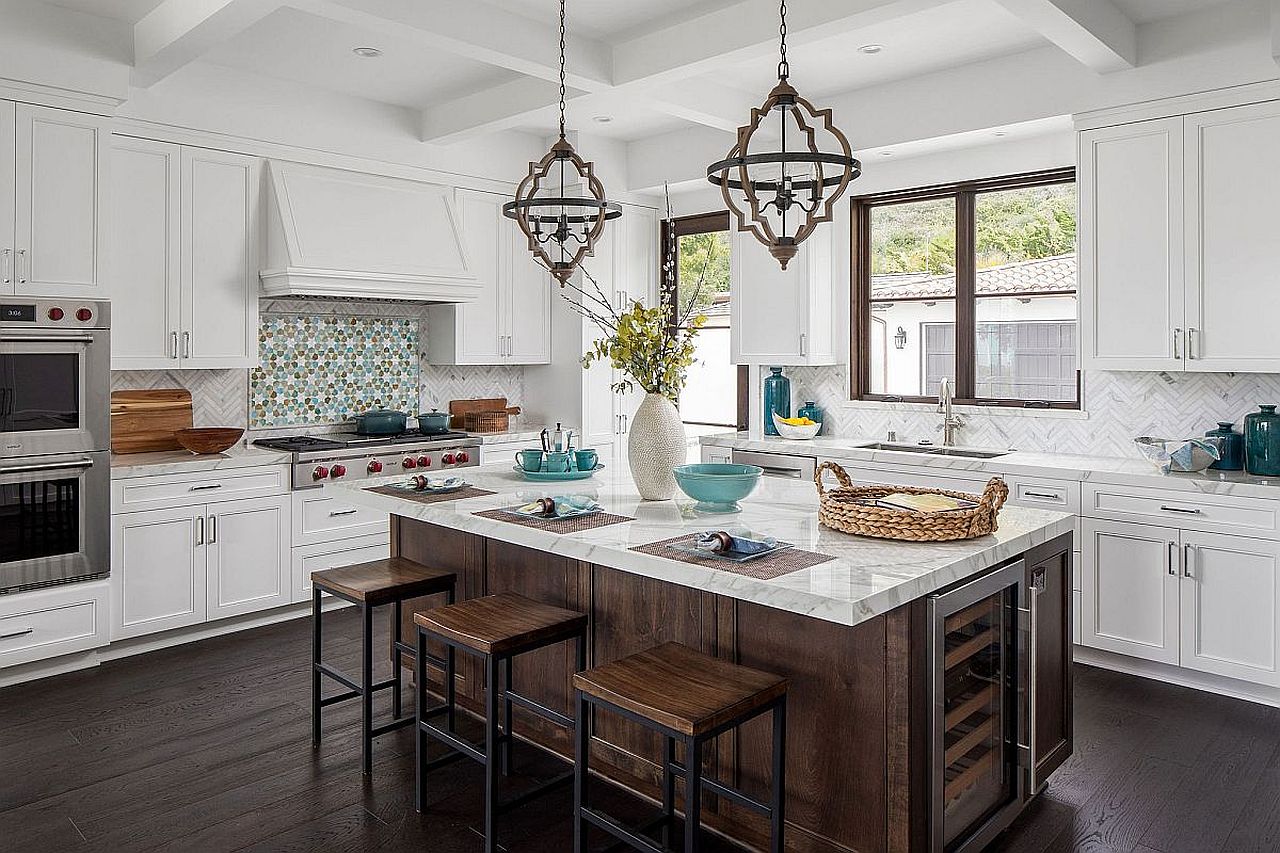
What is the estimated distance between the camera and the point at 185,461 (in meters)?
4.57

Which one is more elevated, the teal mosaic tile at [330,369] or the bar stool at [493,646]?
the teal mosaic tile at [330,369]

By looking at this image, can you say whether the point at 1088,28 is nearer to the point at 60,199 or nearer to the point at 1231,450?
the point at 1231,450

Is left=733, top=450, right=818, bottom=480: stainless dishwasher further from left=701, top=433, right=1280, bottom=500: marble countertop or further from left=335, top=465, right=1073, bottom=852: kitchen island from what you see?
left=335, top=465, right=1073, bottom=852: kitchen island

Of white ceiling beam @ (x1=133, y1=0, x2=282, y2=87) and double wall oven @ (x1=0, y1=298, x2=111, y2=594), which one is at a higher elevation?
white ceiling beam @ (x1=133, y1=0, x2=282, y2=87)

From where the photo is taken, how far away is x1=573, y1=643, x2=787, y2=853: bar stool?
2.20 meters

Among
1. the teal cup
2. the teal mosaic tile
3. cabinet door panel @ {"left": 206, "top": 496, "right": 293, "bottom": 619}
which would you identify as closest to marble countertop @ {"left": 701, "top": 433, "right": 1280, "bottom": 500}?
the teal cup

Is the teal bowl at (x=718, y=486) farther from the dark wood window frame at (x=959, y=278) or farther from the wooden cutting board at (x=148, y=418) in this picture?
the wooden cutting board at (x=148, y=418)

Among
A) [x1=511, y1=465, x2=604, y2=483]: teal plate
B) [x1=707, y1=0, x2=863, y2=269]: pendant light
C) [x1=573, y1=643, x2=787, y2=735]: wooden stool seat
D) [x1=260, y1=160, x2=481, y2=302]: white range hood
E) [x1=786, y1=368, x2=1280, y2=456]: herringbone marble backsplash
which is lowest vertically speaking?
[x1=573, y1=643, x2=787, y2=735]: wooden stool seat

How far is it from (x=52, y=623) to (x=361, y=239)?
2.50 meters

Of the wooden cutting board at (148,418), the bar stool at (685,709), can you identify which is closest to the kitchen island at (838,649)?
the bar stool at (685,709)

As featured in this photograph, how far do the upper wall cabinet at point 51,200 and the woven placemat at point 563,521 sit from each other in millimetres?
2450

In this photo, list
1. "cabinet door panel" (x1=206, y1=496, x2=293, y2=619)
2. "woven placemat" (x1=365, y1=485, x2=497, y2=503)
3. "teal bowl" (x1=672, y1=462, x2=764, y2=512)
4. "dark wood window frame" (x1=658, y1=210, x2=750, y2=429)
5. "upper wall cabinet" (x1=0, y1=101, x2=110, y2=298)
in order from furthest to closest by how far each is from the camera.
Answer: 1. "dark wood window frame" (x1=658, y1=210, x2=750, y2=429)
2. "cabinet door panel" (x1=206, y1=496, x2=293, y2=619)
3. "upper wall cabinet" (x1=0, y1=101, x2=110, y2=298)
4. "woven placemat" (x1=365, y1=485, x2=497, y2=503)
5. "teal bowl" (x1=672, y1=462, x2=764, y2=512)

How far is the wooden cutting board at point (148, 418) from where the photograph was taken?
482cm

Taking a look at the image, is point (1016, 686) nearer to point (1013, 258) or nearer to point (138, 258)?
point (1013, 258)
